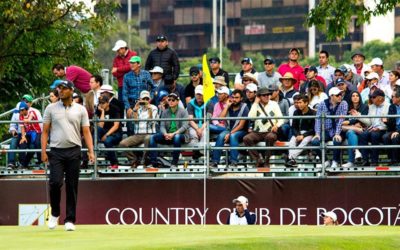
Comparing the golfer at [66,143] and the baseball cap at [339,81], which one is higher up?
the baseball cap at [339,81]

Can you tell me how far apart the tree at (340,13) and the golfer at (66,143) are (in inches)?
291

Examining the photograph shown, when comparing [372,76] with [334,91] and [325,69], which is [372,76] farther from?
[325,69]

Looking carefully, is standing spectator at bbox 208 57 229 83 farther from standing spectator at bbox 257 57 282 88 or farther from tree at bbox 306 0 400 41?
tree at bbox 306 0 400 41

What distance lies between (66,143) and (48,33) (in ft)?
55.5

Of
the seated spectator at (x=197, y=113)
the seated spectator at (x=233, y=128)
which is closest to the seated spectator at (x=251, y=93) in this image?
the seated spectator at (x=233, y=128)

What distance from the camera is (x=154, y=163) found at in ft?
86.3

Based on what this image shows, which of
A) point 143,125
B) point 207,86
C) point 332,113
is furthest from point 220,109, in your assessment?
point 332,113

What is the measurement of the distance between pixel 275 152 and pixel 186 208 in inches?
69.5

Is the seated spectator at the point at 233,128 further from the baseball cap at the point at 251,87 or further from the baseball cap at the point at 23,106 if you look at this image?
the baseball cap at the point at 23,106

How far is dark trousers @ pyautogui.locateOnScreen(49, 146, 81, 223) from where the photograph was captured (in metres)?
20.2

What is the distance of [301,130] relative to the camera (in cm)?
2511

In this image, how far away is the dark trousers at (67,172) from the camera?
66.4 feet

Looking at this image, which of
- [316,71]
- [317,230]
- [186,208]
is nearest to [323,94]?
[316,71]

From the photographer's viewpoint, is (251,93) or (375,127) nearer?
Result: (375,127)
